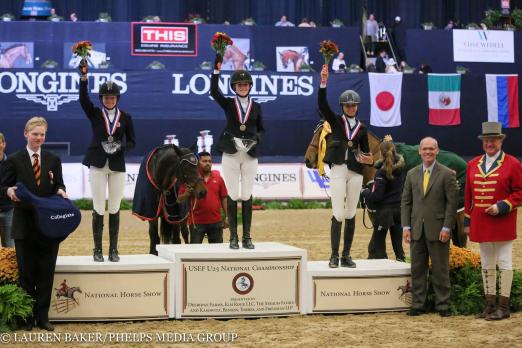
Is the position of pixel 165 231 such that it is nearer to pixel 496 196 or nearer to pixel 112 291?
pixel 112 291

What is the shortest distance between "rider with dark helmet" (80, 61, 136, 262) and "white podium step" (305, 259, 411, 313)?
2.03 m

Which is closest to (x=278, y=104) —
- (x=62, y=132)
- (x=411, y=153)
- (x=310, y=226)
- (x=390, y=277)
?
(x=62, y=132)

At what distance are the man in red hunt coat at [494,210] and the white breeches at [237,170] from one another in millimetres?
2171

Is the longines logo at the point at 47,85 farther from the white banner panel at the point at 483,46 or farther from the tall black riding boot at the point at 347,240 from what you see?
the tall black riding boot at the point at 347,240

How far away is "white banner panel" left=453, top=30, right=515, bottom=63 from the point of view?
27156mm

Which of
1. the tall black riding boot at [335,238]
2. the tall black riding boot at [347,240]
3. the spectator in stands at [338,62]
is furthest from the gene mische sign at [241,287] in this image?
the spectator in stands at [338,62]

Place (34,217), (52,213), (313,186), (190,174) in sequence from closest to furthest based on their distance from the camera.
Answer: (52,213) < (34,217) < (190,174) < (313,186)

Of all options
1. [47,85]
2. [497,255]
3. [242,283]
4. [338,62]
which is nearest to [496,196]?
[497,255]

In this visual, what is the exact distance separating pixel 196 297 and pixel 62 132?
636 inches

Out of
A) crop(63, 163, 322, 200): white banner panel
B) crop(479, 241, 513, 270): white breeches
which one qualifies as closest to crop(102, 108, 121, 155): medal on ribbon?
crop(479, 241, 513, 270): white breeches

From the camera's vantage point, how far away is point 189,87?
973 inches

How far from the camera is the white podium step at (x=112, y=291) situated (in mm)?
8688

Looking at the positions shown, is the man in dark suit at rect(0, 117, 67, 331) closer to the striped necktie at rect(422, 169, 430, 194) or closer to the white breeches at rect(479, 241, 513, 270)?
the striped necktie at rect(422, 169, 430, 194)

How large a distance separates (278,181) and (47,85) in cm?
664
